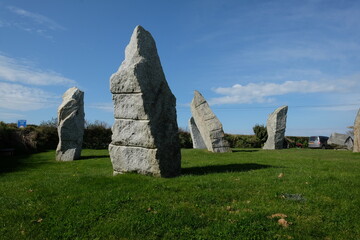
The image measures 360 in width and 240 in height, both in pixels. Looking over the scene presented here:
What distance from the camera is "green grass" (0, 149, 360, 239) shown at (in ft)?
16.5

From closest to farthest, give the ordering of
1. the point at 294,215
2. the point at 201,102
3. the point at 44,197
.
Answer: the point at 294,215 < the point at 44,197 < the point at 201,102

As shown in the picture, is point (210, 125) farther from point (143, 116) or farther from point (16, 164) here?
point (143, 116)

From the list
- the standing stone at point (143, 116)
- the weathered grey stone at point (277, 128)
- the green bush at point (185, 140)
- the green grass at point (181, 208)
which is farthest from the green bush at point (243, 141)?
the standing stone at point (143, 116)

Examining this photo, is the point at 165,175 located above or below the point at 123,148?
below

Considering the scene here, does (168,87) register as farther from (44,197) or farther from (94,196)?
(44,197)

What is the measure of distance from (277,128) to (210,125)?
792 centimetres

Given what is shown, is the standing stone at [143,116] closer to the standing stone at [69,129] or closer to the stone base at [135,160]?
the stone base at [135,160]

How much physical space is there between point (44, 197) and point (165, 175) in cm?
313

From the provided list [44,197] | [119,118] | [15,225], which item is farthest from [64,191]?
[119,118]

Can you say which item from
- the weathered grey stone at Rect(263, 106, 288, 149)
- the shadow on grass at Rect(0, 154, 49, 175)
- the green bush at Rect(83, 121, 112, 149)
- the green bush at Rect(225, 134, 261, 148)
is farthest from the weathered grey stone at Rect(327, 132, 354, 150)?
the shadow on grass at Rect(0, 154, 49, 175)

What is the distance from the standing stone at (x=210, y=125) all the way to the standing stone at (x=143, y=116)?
10.4 meters

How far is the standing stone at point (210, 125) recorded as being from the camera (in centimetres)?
1911

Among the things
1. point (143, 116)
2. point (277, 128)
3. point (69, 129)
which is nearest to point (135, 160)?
point (143, 116)

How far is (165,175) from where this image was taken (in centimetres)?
839
